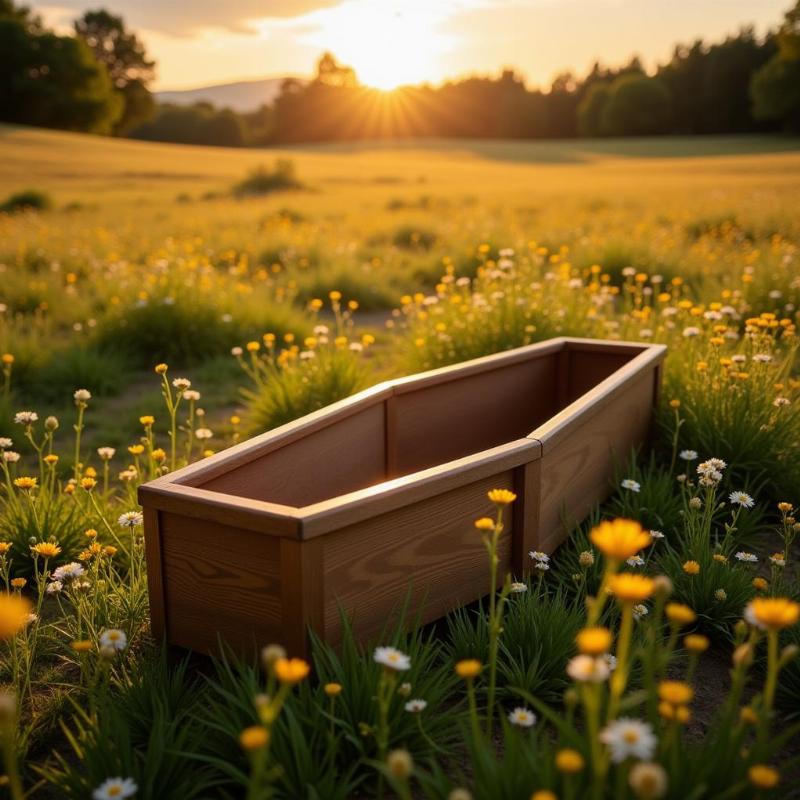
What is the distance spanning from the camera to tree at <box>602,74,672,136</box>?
4897 cm

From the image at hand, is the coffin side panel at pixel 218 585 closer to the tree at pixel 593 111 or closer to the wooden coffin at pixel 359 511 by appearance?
the wooden coffin at pixel 359 511

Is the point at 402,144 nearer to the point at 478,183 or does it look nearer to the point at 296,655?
the point at 478,183

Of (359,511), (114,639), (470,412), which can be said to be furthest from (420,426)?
(114,639)

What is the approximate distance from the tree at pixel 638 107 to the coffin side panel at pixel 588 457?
49.6 metres

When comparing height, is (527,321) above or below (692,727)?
above

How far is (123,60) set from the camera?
50.7 meters

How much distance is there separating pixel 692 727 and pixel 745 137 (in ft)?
157

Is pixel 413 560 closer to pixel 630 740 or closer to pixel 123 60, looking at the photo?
pixel 630 740

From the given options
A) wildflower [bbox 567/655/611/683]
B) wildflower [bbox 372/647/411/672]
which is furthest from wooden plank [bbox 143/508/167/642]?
wildflower [bbox 567/655/611/683]

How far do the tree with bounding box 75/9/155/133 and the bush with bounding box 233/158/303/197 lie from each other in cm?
2931

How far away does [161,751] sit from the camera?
180 cm

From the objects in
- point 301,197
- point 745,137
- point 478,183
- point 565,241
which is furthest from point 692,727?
point 745,137

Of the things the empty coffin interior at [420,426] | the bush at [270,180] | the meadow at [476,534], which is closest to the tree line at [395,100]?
the bush at [270,180]

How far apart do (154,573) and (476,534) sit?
94 cm
